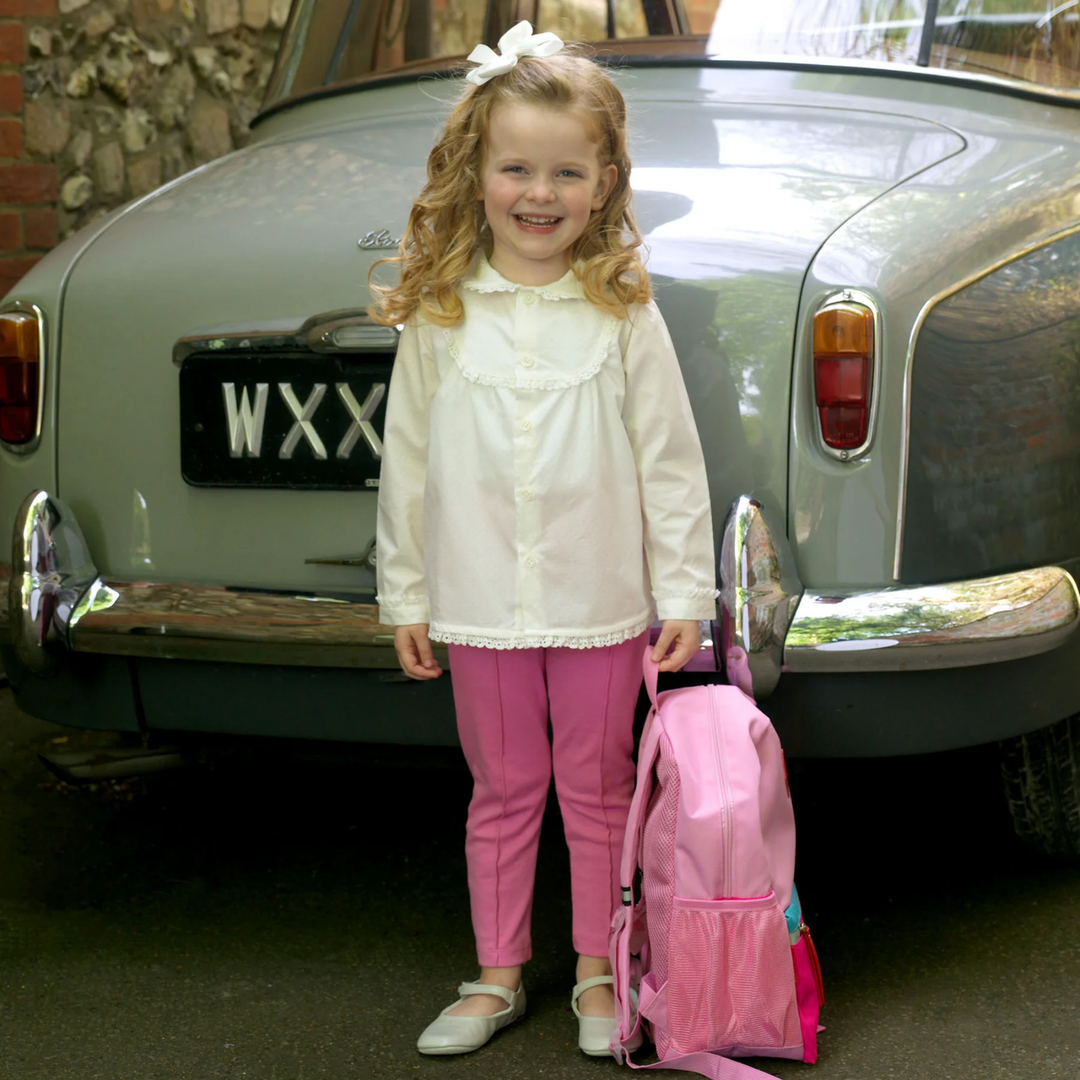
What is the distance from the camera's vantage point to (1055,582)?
7.68 feet

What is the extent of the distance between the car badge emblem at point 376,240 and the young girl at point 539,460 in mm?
152

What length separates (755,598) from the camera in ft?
7.24

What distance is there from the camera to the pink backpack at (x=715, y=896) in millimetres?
2096

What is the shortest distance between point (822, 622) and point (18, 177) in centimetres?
395

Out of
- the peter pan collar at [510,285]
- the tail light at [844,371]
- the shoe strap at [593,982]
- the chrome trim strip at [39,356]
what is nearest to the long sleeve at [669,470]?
the peter pan collar at [510,285]

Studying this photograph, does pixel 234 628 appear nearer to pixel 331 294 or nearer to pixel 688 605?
pixel 331 294

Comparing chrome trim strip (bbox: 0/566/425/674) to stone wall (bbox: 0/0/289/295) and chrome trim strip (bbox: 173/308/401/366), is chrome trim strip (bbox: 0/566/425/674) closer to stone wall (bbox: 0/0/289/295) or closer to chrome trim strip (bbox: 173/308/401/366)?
chrome trim strip (bbox: 173/308/401/366)

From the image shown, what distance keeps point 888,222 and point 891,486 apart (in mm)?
409

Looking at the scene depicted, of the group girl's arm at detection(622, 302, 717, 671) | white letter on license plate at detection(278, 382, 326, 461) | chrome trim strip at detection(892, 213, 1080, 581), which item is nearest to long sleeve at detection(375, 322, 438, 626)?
white letter on license plate at detection(278, 382, 326, 461)

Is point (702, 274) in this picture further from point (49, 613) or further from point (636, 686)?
point (49, 613)

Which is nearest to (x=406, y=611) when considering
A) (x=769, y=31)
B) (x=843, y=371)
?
(x=843, y=371)

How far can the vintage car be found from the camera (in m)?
2.24

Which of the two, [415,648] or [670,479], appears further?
[415,648]

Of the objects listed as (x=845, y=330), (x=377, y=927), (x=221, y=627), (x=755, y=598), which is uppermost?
(x=845, y=330)
